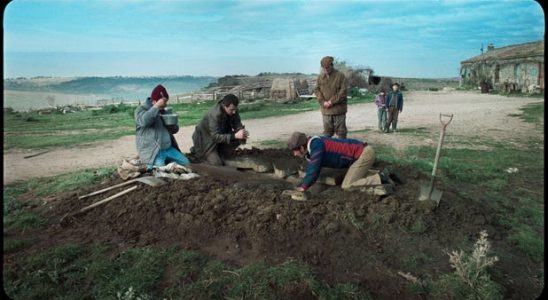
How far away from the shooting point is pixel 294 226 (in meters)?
4.36

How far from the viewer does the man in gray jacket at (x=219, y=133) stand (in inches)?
245

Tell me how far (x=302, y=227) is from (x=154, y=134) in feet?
9.76

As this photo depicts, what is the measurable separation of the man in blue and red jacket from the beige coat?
262 centimetres

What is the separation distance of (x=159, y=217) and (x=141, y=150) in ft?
5.51

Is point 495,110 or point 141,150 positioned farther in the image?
point 495,110

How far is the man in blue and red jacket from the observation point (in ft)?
16.0

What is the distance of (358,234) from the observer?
428cm

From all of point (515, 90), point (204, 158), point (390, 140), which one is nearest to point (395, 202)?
point (204, 158)

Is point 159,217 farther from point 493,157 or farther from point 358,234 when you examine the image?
point 493,157

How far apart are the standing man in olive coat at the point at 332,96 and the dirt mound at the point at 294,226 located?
8.81 feet

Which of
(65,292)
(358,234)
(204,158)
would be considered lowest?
(65,292)

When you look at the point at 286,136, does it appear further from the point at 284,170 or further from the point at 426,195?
the point at 426,195

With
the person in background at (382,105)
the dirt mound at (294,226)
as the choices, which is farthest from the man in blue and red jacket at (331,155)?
the person in background at (382,105)

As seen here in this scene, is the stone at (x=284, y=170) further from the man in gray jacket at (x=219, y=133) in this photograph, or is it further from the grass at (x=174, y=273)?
the grass at (x=174, y=273)
